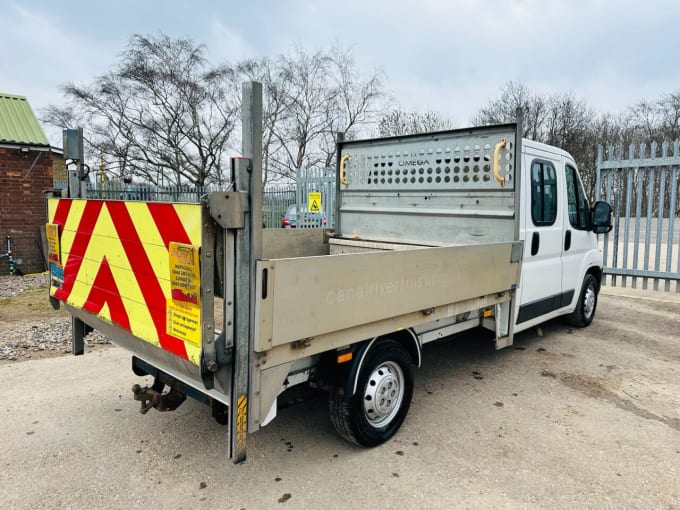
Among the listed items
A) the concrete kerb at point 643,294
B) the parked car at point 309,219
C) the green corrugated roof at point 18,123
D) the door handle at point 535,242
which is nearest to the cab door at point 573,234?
the door handle at point 535,242

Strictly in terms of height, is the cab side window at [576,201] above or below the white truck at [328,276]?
above

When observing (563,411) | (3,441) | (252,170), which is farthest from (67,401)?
(563,411)

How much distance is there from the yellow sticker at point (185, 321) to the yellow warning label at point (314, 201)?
1001 cm

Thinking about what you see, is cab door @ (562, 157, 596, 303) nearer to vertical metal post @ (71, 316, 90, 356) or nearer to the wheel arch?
the wheel arch

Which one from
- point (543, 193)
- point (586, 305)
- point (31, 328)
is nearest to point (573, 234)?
point (543, 193)

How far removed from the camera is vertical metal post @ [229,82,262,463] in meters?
2.41

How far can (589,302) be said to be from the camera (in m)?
6.55

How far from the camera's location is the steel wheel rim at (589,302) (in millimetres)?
6430

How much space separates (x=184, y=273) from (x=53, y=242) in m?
1.71

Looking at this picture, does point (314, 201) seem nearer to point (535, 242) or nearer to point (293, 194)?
point (293, 194)

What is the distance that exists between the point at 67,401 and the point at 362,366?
2.60m

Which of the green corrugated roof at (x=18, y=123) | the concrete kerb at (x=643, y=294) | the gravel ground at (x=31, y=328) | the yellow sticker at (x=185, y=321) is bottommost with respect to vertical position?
the gravel ground at (x=31, y=328)

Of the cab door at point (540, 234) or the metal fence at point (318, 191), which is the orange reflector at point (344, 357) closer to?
the cab door at point (540, 234)

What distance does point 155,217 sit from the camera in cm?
269
